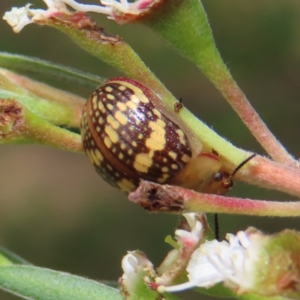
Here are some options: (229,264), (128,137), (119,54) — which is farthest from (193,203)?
(128,137)

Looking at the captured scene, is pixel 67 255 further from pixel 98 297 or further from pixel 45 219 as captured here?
pixel 98 297

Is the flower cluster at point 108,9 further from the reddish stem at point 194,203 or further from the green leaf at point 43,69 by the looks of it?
the reddish stem at point 194,203

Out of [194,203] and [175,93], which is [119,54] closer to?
[194,203]

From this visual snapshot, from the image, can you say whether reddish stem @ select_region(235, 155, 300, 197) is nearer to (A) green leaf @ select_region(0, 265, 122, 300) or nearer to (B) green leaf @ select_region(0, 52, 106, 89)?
(A) green leaf @ select_region(0, 265, 122, 300)

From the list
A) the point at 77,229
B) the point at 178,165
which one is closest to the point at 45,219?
Answer: the point at 77,229

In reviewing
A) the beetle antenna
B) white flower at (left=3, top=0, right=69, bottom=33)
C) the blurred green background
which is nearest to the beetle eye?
the beetle antenna

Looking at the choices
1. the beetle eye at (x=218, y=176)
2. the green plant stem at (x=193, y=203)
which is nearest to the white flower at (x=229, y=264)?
the green plant stem at (x=193, y=203)
